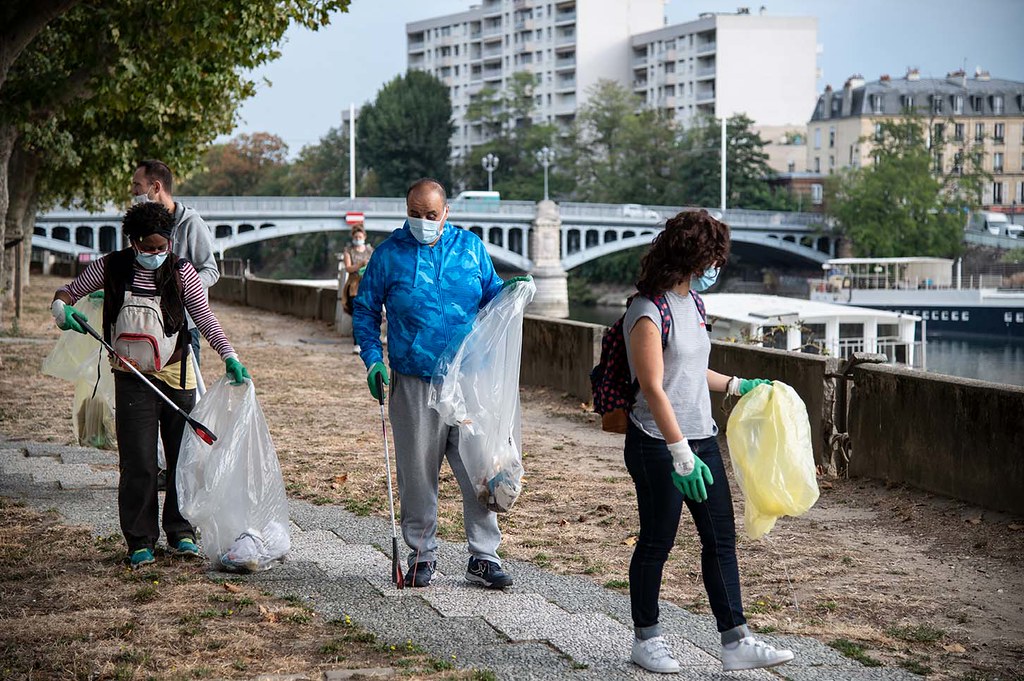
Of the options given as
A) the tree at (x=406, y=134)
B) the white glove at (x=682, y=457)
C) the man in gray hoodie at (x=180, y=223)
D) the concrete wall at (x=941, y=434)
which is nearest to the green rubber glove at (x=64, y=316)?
the man in gray hoodie at (x=180, y=223)

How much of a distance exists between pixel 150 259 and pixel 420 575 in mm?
1877

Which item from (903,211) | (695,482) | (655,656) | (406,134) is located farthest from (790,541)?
(406,134)

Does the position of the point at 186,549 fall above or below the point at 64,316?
below

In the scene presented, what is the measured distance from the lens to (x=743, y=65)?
110812mm

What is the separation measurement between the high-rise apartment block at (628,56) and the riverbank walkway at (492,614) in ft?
342

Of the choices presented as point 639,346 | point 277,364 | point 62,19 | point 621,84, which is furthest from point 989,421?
point 621,84

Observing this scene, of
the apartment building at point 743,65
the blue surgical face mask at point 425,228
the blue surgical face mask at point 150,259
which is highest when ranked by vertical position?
the apartment building at point 743,65

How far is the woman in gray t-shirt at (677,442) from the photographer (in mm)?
4809

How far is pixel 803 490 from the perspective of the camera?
5.28m

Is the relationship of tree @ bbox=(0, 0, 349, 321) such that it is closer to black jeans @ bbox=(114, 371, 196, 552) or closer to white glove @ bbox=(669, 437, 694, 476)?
black jeans @ bbox=(114, 371, 196, 552)

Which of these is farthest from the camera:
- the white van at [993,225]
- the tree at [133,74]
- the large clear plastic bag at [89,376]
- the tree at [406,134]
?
the tree at [406,134]

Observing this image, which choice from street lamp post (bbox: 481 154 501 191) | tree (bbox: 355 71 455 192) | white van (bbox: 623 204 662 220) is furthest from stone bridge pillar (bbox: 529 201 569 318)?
tree (bbox: 355 71 455 192)

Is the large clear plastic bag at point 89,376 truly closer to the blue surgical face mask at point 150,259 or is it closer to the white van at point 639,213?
the blue surgical face mask at point 150,259

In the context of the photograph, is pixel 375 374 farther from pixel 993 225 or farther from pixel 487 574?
pixel 993 225
